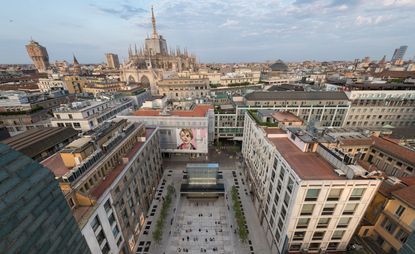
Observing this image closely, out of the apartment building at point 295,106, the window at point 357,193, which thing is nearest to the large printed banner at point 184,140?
the apartment building at point 295,106

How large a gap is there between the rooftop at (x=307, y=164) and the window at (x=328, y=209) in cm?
562

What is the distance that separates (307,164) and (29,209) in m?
38.4

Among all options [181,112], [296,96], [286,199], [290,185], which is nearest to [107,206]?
[286,199]

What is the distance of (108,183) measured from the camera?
34312 mm

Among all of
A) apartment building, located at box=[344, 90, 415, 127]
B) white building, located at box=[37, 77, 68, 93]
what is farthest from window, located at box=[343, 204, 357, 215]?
white building, located at box=[37, 77, 68, 93]

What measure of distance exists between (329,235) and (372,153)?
3365 cm

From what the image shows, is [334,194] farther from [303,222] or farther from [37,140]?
[37,140]

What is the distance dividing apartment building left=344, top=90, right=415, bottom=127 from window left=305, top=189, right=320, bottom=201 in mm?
77495

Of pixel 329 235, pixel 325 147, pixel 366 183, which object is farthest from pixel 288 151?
pixel 329 235

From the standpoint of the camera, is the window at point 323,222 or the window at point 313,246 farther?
the window at point 313,246

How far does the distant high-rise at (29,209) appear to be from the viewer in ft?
38.2

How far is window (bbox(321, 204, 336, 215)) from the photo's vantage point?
30.9 metres

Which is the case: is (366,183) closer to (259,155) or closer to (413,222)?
(413,222)

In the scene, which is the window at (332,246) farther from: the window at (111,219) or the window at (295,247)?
the window at (111,219)
